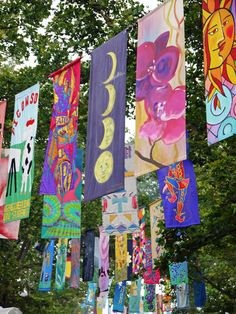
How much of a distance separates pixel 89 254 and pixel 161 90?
Result: 43.3 feet

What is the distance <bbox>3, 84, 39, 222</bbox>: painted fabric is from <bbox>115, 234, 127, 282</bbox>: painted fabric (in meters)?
8.68

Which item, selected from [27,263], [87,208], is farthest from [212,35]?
[27,263]

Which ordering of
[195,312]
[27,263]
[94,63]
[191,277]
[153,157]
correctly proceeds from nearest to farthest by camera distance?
[153,157] < [94,63] < [191,277] < [195,312] < [27,263]

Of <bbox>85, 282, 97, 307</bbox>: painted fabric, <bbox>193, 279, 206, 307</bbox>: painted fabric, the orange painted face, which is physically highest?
the orange painted face

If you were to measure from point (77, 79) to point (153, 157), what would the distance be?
10.5ft

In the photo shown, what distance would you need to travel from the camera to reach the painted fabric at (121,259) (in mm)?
20359

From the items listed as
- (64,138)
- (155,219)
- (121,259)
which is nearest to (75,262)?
(121,259)

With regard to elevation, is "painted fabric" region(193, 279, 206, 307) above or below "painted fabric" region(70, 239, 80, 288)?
below

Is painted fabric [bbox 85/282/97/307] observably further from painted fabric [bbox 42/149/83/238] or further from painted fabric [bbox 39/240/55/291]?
painted fabric [bbox 42/149/83/238]

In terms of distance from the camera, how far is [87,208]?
25.1 meters

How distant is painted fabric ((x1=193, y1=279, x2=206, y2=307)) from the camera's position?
59.5 feet

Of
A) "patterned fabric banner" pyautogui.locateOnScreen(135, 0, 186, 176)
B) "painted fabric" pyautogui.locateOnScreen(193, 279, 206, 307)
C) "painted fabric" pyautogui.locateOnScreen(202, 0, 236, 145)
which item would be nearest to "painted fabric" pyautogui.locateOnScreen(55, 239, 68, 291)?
"painted fabric" pyautogui.locateOnScreen(193, 279, 206, 307)

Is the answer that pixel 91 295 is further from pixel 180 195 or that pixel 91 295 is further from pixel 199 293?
pixel 180 195

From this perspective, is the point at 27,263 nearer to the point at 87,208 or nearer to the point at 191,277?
the point at 87,208
